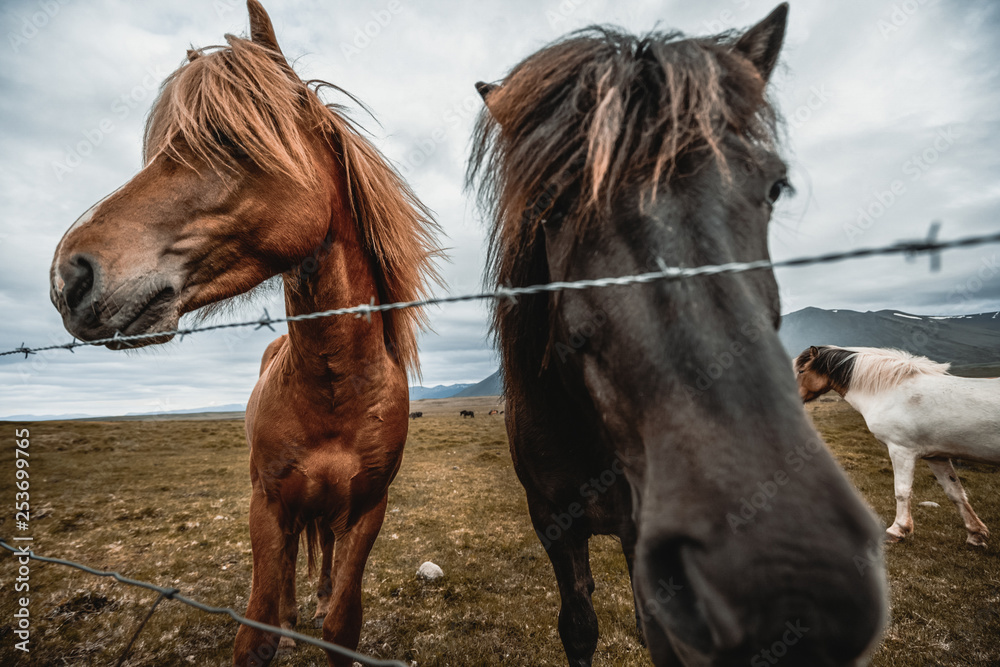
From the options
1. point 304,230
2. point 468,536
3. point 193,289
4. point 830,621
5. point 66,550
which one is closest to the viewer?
point 830,621

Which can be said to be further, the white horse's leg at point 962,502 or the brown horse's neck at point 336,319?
the white horse's leg at point 962,502

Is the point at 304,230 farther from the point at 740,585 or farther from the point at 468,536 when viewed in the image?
the point at 468,536

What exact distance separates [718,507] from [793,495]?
129 millimetres

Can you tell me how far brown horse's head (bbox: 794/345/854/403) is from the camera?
6.88m

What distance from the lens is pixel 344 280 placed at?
2119 mm

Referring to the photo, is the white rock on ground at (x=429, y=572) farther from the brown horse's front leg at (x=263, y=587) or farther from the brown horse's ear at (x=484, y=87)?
the brown horse's ear at (x=484, y=87)

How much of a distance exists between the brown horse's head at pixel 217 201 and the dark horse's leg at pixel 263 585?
1.12 meters

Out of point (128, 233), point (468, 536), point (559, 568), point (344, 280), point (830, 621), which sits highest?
point (128, 233)

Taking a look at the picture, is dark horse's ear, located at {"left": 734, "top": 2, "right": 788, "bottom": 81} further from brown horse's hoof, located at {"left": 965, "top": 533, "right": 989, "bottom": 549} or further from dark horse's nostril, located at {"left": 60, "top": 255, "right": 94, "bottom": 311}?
brown horse's hoof, located at {"left": 965, "top": 533, "right": 989, "bottom": 549}

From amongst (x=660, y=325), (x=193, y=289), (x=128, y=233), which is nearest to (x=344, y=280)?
(x=193, y=289)

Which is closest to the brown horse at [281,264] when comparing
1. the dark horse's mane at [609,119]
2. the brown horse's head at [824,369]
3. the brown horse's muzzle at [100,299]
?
the brown horse's muzzle at [100,299]

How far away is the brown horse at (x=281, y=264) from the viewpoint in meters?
1.61

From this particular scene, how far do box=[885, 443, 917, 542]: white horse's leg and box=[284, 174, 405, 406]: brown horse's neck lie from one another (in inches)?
278

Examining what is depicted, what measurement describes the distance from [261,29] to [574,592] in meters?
3.57
